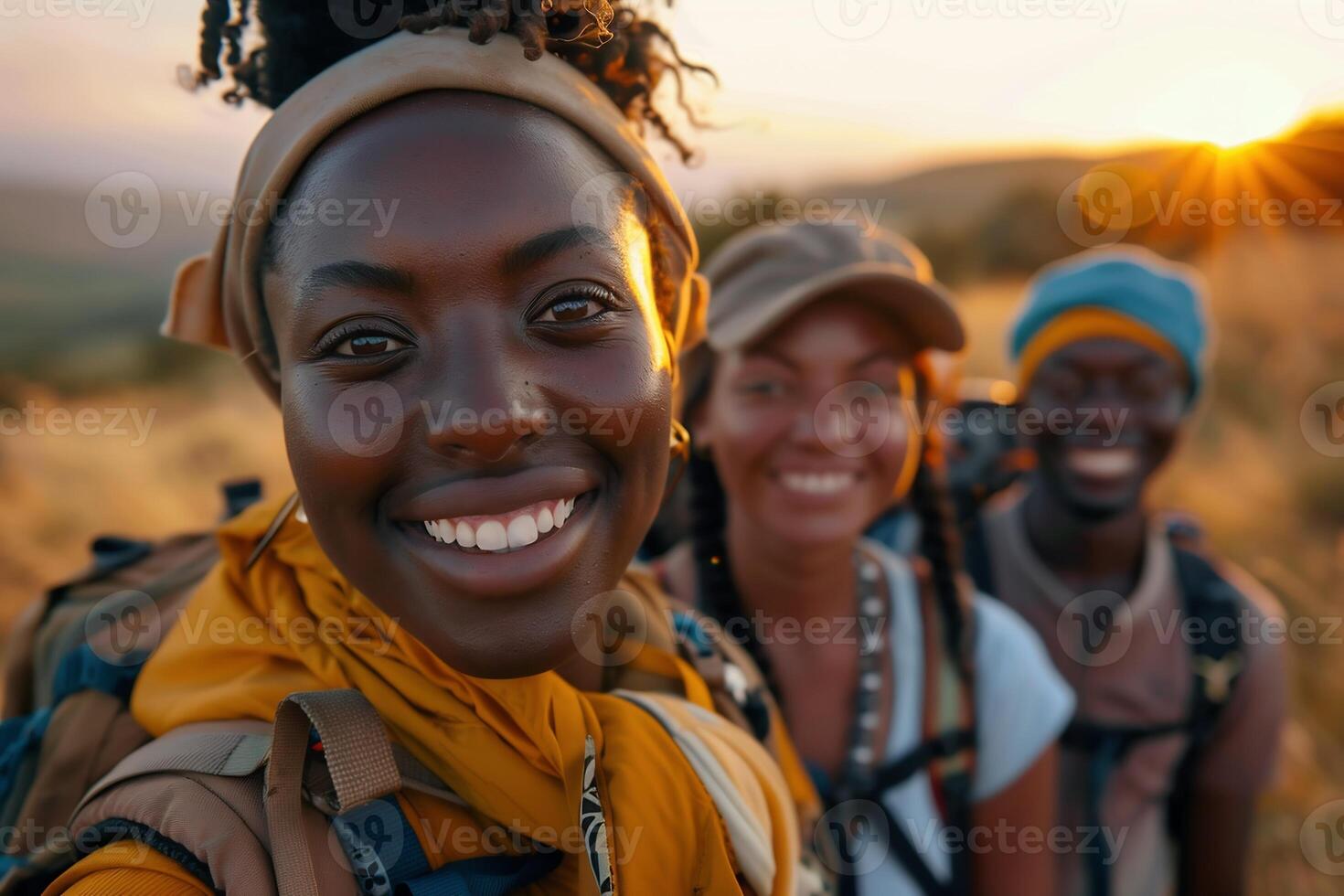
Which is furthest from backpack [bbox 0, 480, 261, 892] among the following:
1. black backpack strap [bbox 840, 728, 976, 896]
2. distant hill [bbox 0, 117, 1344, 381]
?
distant hill [bbox 0, 117, 1344, 381]

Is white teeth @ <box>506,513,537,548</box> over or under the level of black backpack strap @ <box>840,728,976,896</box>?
over

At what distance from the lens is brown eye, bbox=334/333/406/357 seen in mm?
1398

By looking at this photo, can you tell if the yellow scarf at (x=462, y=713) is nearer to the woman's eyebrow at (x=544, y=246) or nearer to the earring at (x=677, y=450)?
the earring at (x=677, y=450)

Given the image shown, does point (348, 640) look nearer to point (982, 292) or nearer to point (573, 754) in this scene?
point (573, 754)

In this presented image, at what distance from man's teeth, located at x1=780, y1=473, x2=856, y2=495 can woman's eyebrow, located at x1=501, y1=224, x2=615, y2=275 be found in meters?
1.26

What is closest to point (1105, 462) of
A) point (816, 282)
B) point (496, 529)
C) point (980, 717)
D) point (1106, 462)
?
point (1106, 462)

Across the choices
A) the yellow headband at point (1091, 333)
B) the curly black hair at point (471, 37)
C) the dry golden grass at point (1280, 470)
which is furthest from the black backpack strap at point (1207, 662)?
the curly black hair at point (471, 37)

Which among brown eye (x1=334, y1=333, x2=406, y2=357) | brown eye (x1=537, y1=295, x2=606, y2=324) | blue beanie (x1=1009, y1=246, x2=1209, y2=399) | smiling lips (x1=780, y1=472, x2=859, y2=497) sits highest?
blue beanie (x1=1009, y1=246, x2=1209, y2=399)

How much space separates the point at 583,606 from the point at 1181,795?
2874 millimetres

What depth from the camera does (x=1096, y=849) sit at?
10.9 ft

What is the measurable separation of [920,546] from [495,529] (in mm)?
2178

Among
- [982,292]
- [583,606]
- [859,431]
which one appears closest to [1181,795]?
[859,431]

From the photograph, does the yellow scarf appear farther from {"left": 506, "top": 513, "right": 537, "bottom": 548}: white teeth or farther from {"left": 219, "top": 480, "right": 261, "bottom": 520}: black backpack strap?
{"left": 219, "top": 480, "right": 261, "bottom": 520}: black backpack strap

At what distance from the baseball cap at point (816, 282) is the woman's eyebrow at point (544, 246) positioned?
1.10 metres
